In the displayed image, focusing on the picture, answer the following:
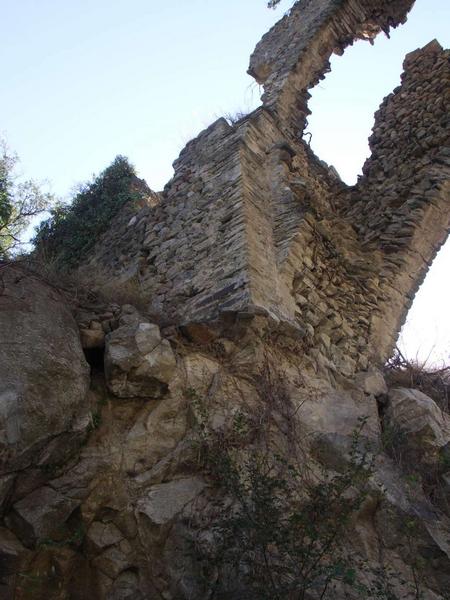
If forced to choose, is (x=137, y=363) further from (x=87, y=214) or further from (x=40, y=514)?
(x=87, y=214)

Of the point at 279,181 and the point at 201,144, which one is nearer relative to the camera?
the point at 279,181

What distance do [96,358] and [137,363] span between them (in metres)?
0.40

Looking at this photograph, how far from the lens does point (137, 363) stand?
12.4ft

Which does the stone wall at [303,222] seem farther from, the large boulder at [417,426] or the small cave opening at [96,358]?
the small cave opening at [96,358]

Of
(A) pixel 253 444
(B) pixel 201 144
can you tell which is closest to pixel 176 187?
(B) pixel 201 144

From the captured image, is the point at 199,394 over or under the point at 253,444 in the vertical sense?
over

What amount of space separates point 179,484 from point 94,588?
74 cm

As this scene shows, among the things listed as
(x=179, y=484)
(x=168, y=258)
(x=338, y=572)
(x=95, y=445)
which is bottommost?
(x=338, y=572)

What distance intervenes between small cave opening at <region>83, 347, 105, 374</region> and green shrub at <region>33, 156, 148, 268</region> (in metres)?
3.74

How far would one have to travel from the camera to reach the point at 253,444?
12.1 ft

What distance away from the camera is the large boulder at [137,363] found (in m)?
3.75

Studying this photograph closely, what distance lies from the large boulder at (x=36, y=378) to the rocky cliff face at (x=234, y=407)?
0.04 ft

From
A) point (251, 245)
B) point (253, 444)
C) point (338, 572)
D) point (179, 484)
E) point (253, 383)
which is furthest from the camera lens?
point (251, 245)

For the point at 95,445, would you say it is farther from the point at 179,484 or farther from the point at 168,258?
the point at 168,258
